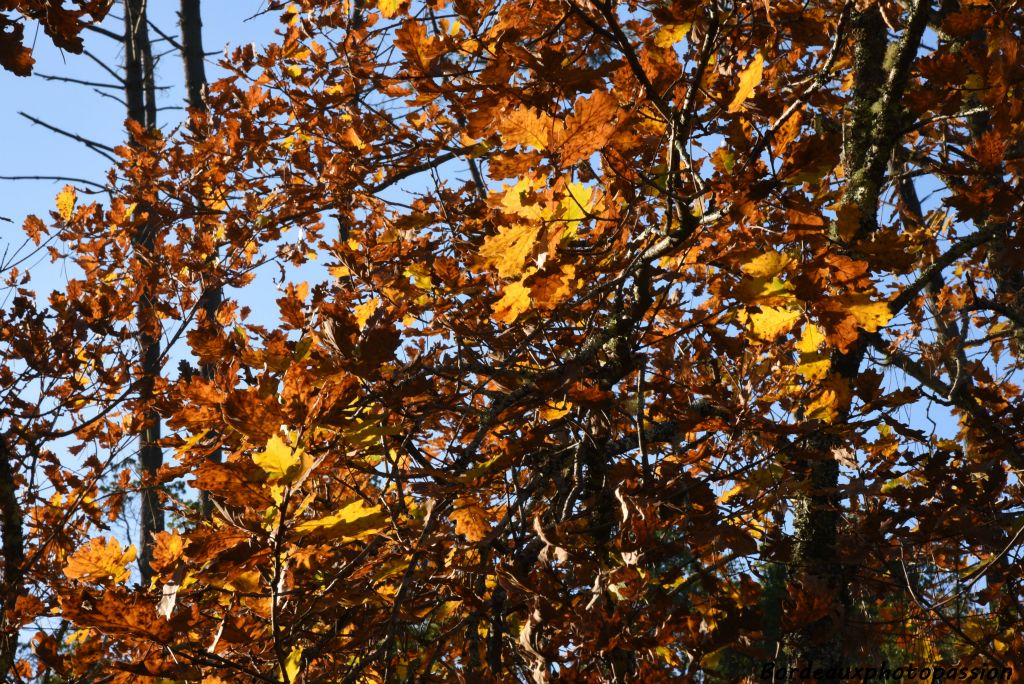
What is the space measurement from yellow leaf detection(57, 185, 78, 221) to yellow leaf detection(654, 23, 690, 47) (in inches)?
156

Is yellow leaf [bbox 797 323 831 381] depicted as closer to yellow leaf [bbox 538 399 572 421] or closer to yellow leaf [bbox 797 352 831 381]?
yellow leaf [bbox 797 352 831 381]

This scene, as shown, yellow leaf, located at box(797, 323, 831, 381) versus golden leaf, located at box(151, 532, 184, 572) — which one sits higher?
yellow leaf, located at box(797, 323, 831, 381)

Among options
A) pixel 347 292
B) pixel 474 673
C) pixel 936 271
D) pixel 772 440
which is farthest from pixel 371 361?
pixel 936 271

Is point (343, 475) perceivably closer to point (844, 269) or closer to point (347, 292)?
point (347, 292)

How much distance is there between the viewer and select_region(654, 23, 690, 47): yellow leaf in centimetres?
221

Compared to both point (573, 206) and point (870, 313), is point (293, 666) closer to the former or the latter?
point (573, 206)

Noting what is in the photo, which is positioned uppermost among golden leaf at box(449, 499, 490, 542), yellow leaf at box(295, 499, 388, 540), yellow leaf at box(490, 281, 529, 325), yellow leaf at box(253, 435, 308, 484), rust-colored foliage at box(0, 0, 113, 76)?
rust-colored foliage at box(0, 0, 113, 76)

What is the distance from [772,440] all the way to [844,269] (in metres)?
0.75

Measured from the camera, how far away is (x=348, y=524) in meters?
1.49

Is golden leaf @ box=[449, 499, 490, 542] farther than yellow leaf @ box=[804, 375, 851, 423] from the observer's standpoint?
No

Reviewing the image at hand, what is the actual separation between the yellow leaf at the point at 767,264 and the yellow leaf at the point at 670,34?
0.71 metres

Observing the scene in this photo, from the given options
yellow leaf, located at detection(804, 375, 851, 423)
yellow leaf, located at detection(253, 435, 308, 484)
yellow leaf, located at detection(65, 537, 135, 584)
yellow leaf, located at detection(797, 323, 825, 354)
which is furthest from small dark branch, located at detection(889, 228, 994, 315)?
yellow leaf, located at detection(65, 537, 135, 584)

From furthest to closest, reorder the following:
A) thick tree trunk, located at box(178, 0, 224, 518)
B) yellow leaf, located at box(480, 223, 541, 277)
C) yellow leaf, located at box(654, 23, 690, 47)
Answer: thick tree trunk, located at box(178, 0, 224, 518) → yellow leaf, located at box(654, 23, 690, 47) → yellow leaf, located at box(480, 223, 541, 277)

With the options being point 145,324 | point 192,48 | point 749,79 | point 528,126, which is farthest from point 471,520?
point 192,48
